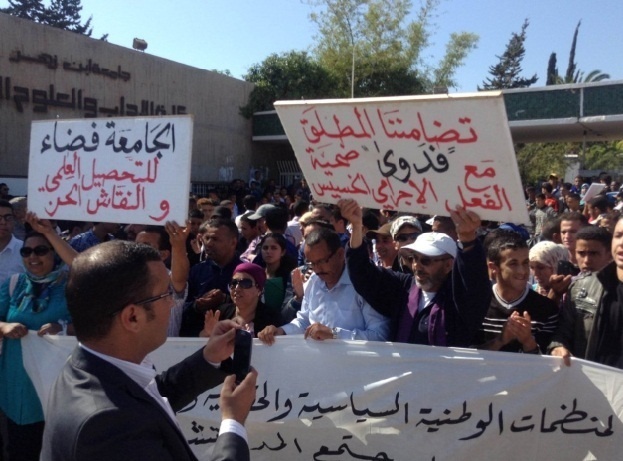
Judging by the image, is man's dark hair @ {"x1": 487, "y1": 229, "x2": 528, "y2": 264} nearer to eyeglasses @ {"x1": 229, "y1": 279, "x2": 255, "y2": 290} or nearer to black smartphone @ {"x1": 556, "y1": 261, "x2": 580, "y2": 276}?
black smartphone @ {"x1": 556, "y1": 261, "x2": 580, "y2": 276}

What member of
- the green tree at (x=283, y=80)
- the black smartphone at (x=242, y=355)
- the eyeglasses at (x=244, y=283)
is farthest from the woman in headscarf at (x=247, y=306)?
the green tree at (x=283, y=80)

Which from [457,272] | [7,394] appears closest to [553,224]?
[457,272]

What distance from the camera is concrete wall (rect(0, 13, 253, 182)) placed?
15.8 meters

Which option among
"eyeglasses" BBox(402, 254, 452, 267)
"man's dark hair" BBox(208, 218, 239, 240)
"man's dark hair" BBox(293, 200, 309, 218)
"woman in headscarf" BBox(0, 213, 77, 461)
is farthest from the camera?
"man's dark hair" BBox(293, 200, 309, 218)

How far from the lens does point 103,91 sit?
18.5 meters

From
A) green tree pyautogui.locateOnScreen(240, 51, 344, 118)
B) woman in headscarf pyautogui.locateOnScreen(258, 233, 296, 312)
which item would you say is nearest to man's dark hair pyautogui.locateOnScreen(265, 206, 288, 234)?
woman in headscarf pyautogui.locateOnScreen(258, 233, 296, 312)

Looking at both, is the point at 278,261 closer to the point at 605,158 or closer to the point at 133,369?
the point at 133,369

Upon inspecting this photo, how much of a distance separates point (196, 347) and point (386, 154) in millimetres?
1458

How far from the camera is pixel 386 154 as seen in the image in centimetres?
302

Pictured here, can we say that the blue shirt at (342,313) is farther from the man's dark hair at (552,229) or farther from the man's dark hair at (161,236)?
the man's dark hair at (552,229)

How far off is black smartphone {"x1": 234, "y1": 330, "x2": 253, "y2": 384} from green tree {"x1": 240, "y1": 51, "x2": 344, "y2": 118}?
75.3 feet

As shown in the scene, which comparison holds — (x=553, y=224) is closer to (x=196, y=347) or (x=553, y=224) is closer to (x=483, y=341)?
(x=483, y=341)

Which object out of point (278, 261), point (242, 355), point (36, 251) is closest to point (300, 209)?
point (278, 261)

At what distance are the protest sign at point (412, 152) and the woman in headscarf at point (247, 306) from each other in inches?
25.4
